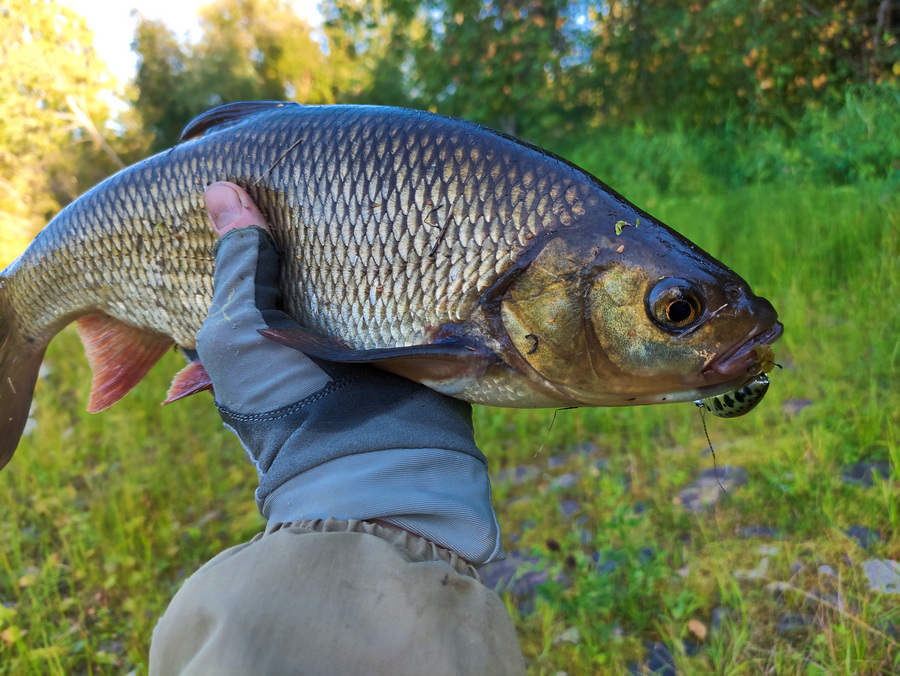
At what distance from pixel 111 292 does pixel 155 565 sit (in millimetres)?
1589

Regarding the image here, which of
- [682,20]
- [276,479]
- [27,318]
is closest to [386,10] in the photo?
[682,20]

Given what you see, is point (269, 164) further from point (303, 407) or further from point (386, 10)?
point (386, 10)

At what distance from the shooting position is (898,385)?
2.70 metres

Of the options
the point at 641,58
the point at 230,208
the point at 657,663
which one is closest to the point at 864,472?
the point at 657,663

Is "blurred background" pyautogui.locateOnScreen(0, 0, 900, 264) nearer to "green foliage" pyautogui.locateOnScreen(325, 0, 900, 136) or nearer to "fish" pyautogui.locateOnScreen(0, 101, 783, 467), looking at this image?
"green foliage" pyautogui.locateOnScreen(325, 0, 900, 136)

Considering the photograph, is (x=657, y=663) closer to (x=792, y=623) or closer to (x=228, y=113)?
(x=792, y=623)

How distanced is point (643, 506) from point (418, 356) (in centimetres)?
184

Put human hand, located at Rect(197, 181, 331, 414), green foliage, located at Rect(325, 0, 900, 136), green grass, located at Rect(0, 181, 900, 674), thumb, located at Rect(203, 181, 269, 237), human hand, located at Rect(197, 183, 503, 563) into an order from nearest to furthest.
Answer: human hand, located at Rect(197, 183, 503, 563) → human hand, located at Rect(197, 181, 331, 414) → thumb, located at Rect(203, 181, 269, 237) → green grass, located at Rect(0, 181, 900, 674) → green foliage, located at Rect(325, 0, 900, 136)

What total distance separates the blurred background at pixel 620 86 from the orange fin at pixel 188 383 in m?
5.08

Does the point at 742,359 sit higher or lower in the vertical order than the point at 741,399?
higher

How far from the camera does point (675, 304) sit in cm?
127

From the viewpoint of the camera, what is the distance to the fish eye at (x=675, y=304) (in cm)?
127

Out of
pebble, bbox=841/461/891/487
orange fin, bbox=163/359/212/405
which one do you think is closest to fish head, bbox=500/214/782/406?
orange fin, bbox=163/359/212/405

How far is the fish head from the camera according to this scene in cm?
126
